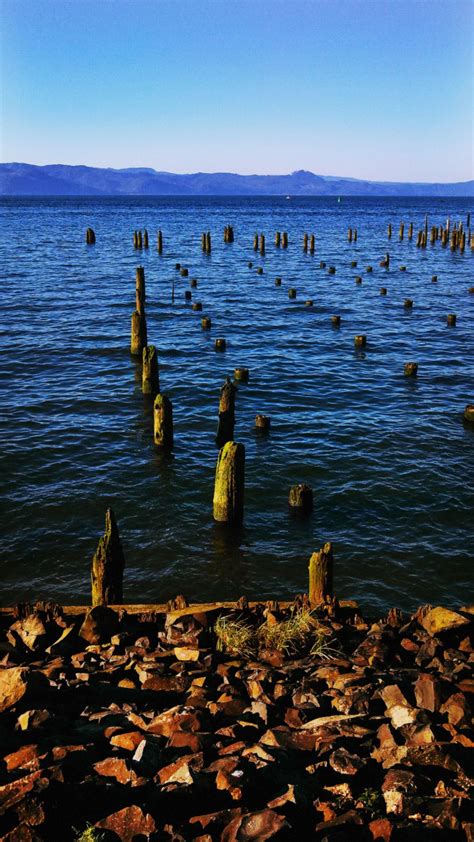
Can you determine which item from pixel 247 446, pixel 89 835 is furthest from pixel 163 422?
pixel 89 835

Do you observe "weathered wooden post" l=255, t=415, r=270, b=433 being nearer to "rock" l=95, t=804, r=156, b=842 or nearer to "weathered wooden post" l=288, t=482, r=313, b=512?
"weathered wooden post" l=288, t=482, r=313, b=512

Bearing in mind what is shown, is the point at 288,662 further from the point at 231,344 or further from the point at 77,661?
the point at 231,344

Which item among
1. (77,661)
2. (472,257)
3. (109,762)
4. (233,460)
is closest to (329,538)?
(233,460)

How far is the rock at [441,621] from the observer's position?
9.38 m

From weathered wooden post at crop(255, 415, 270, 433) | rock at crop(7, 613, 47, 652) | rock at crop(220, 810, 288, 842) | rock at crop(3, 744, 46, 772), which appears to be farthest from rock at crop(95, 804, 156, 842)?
weathered wooden post at crop(255, 415, 270, 433)

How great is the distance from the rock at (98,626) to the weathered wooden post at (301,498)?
24.4ft

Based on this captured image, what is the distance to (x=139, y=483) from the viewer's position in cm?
1778

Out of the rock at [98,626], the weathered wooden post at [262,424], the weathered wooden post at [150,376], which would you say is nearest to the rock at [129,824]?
the rock at [98,626]

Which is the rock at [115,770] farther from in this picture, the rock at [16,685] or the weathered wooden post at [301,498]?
the weathered wooden post at [301,498]

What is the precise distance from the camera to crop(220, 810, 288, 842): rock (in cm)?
465

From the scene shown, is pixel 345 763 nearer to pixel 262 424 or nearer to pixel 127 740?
pixel 127 740

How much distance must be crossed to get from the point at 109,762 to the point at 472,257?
244 feet

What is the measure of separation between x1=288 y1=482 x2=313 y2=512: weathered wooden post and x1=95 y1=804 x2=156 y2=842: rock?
11.6 metres

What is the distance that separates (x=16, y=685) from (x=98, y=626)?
2326 millimetres
